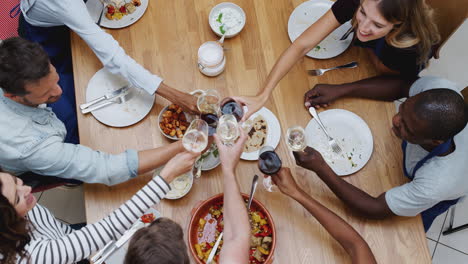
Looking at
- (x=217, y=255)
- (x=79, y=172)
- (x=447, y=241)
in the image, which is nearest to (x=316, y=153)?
(x=217, y=255)

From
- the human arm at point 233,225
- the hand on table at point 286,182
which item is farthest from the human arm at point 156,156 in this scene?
the hand on table at point 286,182

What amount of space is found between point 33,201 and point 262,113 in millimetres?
963

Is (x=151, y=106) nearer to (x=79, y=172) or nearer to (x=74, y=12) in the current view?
(x=79, y=172)

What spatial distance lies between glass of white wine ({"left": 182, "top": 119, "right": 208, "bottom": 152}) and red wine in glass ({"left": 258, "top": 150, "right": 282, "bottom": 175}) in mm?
235

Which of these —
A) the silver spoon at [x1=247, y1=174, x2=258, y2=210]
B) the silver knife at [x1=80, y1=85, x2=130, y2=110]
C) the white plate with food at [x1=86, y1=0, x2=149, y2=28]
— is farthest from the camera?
the white plate with food at [x1=86, y1=0, x2=149, y2=28]

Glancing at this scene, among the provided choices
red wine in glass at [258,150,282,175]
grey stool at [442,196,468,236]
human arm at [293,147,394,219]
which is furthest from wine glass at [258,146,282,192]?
grey stool at [442,196,468,236]

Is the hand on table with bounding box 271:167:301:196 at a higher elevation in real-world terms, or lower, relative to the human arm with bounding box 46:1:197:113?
lower

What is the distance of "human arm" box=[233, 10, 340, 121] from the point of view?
1.62 m

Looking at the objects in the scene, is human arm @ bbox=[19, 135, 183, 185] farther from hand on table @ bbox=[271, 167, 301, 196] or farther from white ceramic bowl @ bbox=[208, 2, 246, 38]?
white ceramic bowl @ bbox=[208, 2, 246, 38]

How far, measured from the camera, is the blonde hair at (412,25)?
144cm

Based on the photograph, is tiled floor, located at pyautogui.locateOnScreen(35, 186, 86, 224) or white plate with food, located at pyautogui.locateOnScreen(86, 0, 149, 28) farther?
tiled floor, located at pyautogui.locateOnScreen(35, 186, 86, 224)

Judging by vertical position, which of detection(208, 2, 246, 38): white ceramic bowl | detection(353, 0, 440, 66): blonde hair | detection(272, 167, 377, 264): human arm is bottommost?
detection(272, 167, 377, 264): human arm

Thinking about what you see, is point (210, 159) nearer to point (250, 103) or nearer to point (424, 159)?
point (250, 103)

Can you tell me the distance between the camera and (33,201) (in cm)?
137
